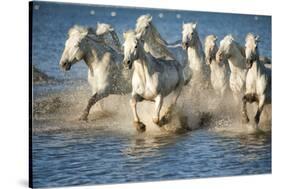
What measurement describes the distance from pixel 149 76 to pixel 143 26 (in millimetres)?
422

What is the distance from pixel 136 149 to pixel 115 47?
0.86 metres

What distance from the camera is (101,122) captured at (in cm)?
540

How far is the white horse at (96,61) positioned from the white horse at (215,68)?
85 cm

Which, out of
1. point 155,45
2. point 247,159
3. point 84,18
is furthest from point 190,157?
point 84,18

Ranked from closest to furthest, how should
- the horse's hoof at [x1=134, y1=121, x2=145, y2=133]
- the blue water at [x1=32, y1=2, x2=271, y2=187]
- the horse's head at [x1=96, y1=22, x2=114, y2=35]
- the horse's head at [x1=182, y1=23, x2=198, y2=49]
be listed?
1. the blue water at [x1=32, y1=2, x2=271, y2=187]
2. the horse's head at [x1=96, y1=22, x2=114, y2=35]
3. the horse's hoof at [x1=134, y1=121, x2=145, y2=133]
4. the horse's head at [x1=182, y1=23, x2=198, y2=49]

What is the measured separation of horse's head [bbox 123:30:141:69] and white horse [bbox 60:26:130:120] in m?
0.06

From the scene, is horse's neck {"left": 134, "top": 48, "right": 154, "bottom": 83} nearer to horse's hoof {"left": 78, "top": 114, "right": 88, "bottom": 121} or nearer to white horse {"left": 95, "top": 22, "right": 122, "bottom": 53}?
white horse {"left": 95, "top": 22, "right": 122, "bottom": 53}

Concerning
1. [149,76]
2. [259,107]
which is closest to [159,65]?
[149,76]

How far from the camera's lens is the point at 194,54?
5.84 metres

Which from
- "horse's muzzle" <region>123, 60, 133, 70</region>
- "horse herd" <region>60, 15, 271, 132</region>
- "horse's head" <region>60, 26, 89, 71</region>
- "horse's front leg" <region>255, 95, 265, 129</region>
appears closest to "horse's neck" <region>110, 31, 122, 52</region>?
"horse herd" <region>60, 15, 271, 132</region>

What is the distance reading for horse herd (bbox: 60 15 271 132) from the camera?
212 inches

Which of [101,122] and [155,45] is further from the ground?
[155,45]

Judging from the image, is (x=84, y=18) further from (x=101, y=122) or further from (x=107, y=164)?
(x=107, y=164)

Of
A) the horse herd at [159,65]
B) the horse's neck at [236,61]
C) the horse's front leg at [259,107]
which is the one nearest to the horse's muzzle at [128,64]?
the horse herd at [159,65]
